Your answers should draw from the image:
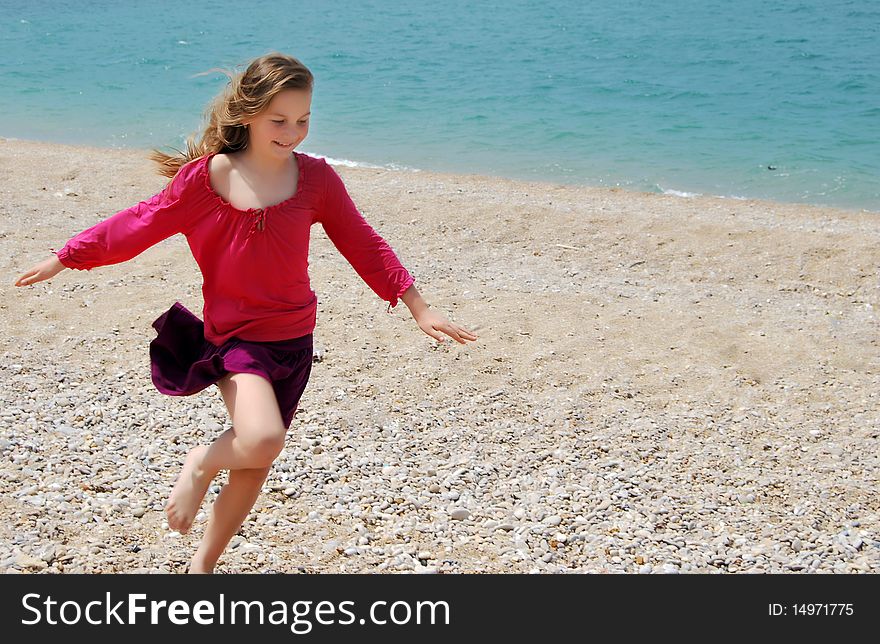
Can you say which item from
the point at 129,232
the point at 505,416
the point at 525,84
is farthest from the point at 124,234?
the point at 525,84

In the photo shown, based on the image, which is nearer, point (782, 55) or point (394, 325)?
point (394, 325)

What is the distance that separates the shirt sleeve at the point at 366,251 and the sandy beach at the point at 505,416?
120 centimetres

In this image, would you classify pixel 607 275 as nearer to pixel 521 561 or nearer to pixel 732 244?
pixel 732 244

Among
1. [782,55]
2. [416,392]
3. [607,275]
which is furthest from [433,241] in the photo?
[782,55]

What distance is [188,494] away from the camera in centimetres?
341

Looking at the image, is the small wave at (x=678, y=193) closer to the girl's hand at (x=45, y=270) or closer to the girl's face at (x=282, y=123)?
the girl's face at (x=282, y=123)

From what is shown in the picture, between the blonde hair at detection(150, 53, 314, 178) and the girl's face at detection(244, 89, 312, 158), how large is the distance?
0.07ft

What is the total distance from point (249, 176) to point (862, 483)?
3.51 metres

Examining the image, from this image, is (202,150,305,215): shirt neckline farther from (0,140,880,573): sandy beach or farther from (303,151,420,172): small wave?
(303,151,420,172): small wave

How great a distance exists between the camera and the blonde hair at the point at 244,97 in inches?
135

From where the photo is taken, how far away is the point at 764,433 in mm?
5520

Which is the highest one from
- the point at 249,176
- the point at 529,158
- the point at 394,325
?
the point at 249,176

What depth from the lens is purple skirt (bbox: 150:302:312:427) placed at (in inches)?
135
